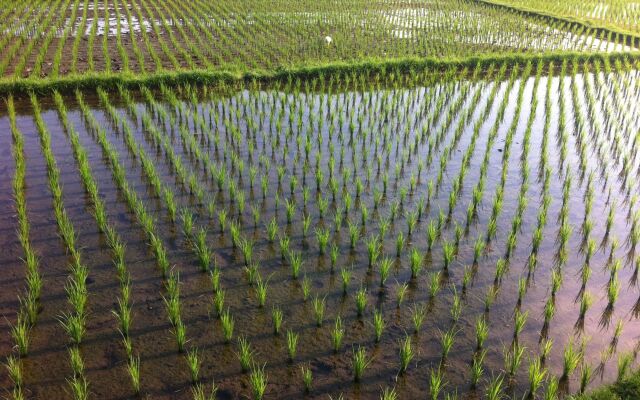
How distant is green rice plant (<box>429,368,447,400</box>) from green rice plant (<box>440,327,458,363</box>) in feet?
0.43

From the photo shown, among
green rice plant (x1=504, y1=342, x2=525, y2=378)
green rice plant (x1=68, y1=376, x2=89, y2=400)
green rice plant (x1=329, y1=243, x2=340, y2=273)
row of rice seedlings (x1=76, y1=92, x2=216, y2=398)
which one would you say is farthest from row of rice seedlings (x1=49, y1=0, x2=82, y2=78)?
green rice plant (x1=504, y1=342, x2=525, y2=378)

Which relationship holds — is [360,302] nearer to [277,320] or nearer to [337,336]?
[337,336]

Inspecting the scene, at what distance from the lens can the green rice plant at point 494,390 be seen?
311 centimetres

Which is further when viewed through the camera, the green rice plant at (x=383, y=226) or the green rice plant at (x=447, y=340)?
the green rice plant at (x=383, y=226)

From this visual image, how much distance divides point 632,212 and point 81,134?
7473 millimetres

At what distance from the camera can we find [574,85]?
1006cm

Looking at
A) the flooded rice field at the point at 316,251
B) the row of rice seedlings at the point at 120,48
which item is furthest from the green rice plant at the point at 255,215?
the row of rice seedlings at the point at 120,48

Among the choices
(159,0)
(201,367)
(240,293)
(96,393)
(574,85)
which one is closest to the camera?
(96,393)

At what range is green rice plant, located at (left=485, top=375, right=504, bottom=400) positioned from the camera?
3.11 metres

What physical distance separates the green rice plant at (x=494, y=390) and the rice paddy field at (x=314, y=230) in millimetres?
22

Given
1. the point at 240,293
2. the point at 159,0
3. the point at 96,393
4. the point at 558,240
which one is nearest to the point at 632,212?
the point at 558,240

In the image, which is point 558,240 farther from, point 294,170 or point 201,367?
point 201,367

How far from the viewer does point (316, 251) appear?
4840mm

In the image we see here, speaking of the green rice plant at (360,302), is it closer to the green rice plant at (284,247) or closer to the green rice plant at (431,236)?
the green rice plant at (284,247)
